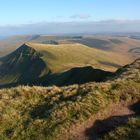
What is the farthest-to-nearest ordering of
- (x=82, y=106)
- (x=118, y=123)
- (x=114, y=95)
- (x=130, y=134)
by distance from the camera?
(x=114, y=95)
(x=82, y=106)
(x=118, y=123)
(x=130, y=134)

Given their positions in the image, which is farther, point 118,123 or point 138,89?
point 138,89

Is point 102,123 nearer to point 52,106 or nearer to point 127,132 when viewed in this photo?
point 127,132

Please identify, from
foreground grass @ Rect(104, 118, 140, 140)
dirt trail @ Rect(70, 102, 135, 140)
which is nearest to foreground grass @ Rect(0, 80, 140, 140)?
dirt trail @ Rect(70, 102, 135, 140)

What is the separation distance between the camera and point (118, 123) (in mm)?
22891

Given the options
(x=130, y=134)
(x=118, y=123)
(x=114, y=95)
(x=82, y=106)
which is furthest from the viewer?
(x=114, y=95)

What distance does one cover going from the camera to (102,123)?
23.5 metres

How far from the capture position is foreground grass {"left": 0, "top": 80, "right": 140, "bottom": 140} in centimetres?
2320

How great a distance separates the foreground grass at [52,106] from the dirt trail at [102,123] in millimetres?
468

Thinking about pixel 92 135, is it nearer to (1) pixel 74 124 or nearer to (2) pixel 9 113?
(1) pixel 74 124

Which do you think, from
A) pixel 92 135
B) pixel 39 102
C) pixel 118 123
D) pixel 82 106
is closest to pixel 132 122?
pixel 118 123

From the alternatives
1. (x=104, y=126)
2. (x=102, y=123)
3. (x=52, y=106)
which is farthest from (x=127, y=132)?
(x=52, y=106)

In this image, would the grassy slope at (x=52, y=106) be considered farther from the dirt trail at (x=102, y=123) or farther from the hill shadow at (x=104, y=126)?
the hill shadow at (x=104, y=126)

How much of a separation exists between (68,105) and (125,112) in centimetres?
452

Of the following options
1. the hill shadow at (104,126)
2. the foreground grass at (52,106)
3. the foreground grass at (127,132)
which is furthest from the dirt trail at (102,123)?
the foreground grass at (127,132)
